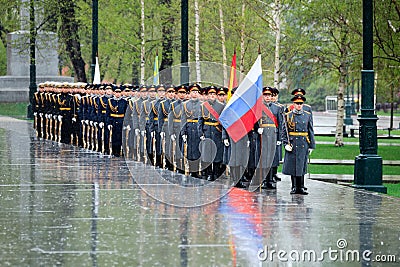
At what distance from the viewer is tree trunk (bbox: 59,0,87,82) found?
54.1 meters

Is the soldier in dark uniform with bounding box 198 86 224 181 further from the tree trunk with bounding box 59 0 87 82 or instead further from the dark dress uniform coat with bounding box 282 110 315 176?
the tree trunk with bounding box 59 0 87 82

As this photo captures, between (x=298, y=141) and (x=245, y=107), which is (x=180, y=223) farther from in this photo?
(x=245, y=107)

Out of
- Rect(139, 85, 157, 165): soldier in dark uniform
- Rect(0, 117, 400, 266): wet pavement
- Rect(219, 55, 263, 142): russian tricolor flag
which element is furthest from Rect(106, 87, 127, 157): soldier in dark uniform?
Rect(219, 55, 263, 142): russian tricolor flag

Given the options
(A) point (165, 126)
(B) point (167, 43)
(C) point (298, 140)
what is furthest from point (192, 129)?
A: (B) point (167, 43)

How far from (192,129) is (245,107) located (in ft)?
8.85

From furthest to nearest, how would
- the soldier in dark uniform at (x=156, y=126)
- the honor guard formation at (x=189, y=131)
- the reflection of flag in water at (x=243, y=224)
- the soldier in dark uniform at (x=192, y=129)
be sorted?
the soldier in dark uniform at (x=156, y=126)
the soldier in dark uniform at (x=192, y=129)
the honor guard formation at (x=189, y=131)
the reflection of flag in water at (x=243, y=224)

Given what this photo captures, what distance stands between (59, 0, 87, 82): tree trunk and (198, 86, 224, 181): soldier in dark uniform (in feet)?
105

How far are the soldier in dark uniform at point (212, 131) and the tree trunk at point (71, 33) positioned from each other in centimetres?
3200

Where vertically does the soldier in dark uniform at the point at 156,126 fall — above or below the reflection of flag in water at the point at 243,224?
above

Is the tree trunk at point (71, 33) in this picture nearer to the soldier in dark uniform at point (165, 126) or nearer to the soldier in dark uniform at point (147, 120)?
the soldier in dark uniform at point (147, 120)

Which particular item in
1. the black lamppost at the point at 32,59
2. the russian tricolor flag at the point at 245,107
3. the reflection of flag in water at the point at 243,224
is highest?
the black lamppost at the point at 32,59

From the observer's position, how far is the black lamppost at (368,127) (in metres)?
20.2

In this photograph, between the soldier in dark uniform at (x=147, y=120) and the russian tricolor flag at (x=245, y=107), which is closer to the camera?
the russian tricolor flag at (x=245, y=107)

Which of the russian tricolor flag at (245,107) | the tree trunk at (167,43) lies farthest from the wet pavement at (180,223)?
the tree trunk at (167,43)
